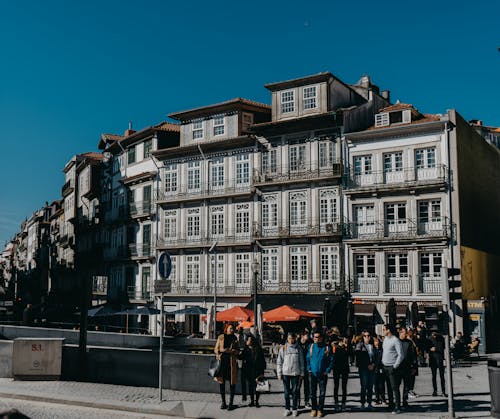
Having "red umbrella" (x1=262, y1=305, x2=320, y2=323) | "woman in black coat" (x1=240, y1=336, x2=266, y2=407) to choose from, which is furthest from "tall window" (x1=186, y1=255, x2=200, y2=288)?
"woman in black coat" (x1=240, y1=336, x2=266, y2=407)

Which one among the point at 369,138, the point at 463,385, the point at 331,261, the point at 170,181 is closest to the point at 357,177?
the point at 369,138

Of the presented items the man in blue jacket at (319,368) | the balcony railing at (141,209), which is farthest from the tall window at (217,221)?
the man in blue jacket at (319,368)

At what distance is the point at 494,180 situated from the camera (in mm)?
43281

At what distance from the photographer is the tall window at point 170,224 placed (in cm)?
4512

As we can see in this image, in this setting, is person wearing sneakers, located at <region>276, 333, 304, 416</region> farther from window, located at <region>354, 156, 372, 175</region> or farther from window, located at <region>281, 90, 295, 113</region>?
window, located at <region>281, 90, 295, 113</region>

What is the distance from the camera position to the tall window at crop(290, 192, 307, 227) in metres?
38.7

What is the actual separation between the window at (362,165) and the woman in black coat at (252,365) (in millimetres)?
23015

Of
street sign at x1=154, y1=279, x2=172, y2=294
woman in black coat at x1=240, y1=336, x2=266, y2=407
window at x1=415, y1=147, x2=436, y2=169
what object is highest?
window at x1=415, y1=147, x2=436, y2=169

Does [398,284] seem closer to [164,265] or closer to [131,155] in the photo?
[164,265]

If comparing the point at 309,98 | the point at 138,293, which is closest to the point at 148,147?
the point at 138,293

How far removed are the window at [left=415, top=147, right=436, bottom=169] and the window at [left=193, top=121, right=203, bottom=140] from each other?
15.4 meters

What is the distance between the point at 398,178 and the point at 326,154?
15.2 feet

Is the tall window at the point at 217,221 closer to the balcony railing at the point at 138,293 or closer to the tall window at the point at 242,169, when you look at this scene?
the tall window at the point at 242,169

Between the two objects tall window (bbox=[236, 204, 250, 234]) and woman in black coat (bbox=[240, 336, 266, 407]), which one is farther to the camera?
tall window (bbox=[236, 204, 250, 234])
